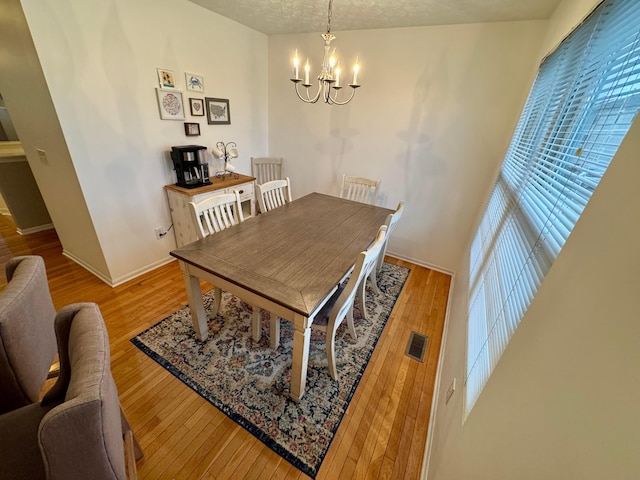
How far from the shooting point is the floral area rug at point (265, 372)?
4.49 feet

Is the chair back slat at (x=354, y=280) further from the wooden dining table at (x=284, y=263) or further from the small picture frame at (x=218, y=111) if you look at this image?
the small picture frame at (x=218, y=111)

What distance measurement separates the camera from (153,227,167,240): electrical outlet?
2627 millimetres

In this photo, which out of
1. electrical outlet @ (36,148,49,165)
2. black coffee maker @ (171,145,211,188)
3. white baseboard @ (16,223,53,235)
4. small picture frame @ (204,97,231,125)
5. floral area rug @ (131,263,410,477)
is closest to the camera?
floral area rug @ (131,263,410,477)

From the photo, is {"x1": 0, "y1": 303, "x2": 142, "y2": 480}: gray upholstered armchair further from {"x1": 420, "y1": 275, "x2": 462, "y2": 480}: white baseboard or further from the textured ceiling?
the textured ceiling

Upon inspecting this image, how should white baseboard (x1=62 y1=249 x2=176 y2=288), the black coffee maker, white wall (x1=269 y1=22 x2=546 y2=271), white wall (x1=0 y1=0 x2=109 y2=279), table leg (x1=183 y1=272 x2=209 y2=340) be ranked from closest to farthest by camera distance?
table leg (x1=183 y1=272 x2=209 y2=340), white wall (x1=0 y1=0 x2=109 y2=279), white wall (x1=269 y1=22 x2=546 y2=271), white baseboard (x1=62 y1=249 x2=176 y2=288), the black coffee maker

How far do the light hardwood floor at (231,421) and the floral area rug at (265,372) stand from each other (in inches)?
2.0

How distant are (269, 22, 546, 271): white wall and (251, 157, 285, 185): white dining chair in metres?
0.29

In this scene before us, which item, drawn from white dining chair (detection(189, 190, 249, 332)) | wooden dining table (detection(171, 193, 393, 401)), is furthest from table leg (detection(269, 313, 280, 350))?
white dining chair (detection(189, 190, 249, 332))

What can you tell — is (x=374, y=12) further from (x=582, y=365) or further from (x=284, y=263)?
(x=582, y=365)

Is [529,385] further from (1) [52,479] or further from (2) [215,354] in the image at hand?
(2) [215,354]

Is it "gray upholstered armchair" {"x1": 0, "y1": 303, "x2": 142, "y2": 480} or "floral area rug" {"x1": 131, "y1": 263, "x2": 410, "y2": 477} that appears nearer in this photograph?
"gray upholstered armchair" {"x1": 0, "y1": 303, "x2": 142, "y2": 480}

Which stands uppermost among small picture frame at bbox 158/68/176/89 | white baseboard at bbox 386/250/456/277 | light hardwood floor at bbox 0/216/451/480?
small picture frame at bbox 158/68/176/89

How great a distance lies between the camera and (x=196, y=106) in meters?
2.65

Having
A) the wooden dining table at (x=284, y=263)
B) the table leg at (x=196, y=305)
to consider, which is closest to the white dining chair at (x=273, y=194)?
the wooden dining table at (x=284, y=263)
